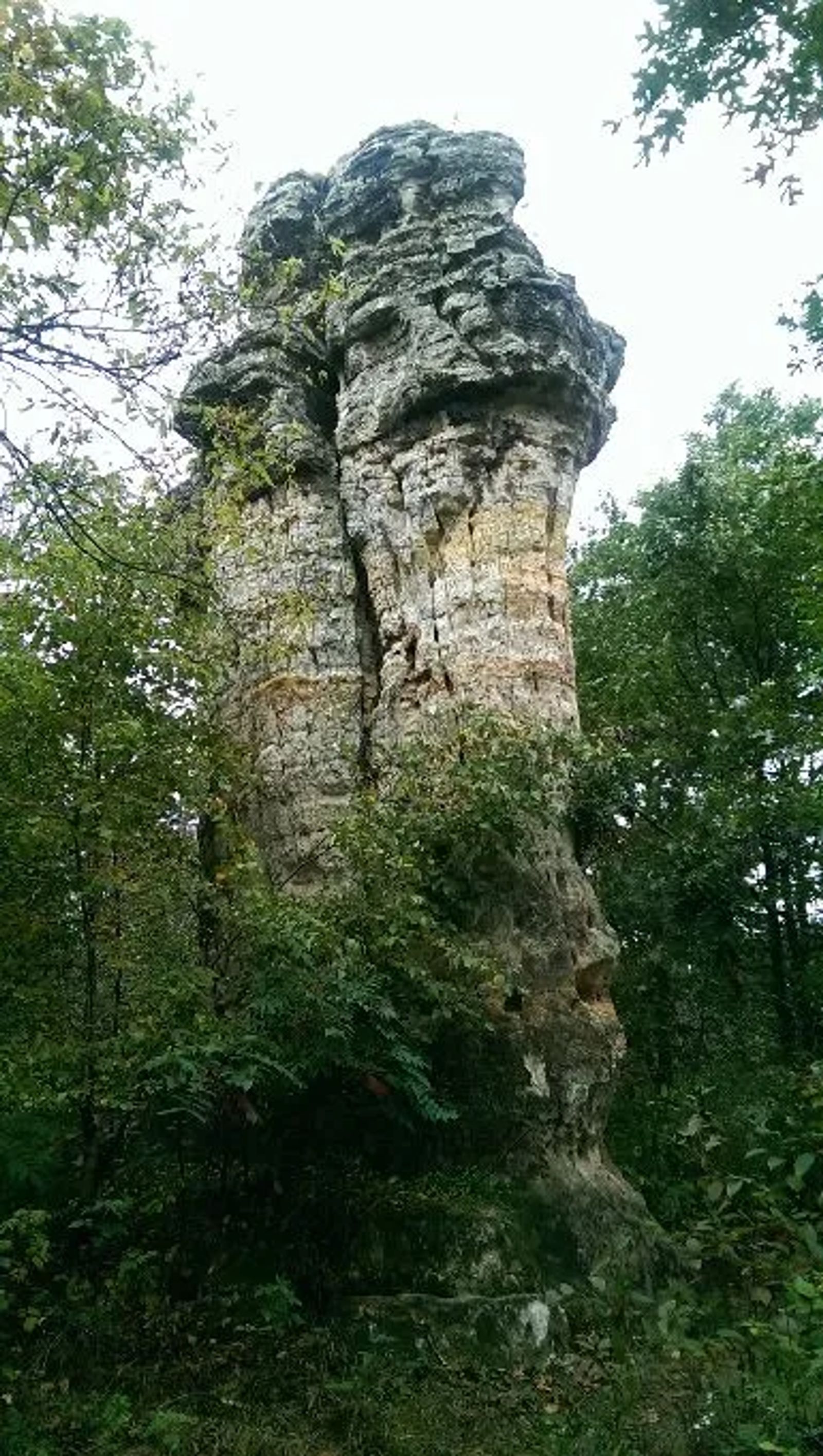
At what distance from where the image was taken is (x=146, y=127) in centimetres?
Result: 532

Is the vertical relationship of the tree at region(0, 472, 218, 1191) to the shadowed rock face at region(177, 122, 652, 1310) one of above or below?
below

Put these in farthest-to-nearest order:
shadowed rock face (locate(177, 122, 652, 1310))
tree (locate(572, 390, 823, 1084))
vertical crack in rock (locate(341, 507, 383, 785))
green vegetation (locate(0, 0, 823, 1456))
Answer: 1. tree (locate(572, 390, 823, 1084))
2. vertical crack in rock (locate(341, 507, 383, 785))
3. shadowed rock face (locate(177, 122, 652, 1310))
4. green vegetation (locate(0, 0, 823, 1456))

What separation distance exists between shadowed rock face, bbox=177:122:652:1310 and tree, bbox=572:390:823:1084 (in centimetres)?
157

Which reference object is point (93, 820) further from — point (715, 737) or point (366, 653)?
point (715, 737)

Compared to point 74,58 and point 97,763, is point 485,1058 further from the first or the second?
point 74,58

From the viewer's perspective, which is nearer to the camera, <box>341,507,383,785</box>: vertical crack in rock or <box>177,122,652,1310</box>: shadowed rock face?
<box>177,122,652,1310</box>: shadowed rock face

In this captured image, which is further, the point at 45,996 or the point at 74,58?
the point at 45,996

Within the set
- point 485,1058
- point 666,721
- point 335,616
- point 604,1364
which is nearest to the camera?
point 604,1364

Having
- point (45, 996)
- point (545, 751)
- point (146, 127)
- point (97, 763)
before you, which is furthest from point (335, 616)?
point (146, 127)

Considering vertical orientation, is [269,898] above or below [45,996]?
above

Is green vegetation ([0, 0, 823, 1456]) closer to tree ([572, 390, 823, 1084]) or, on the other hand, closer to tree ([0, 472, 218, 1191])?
tree ([0, 472, 218, 1191])

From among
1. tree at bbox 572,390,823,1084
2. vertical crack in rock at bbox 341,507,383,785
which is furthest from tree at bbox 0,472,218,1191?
tree at bbox 572,390,823,1084

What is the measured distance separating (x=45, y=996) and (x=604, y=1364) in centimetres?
401

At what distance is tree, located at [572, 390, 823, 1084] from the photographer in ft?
42.5
